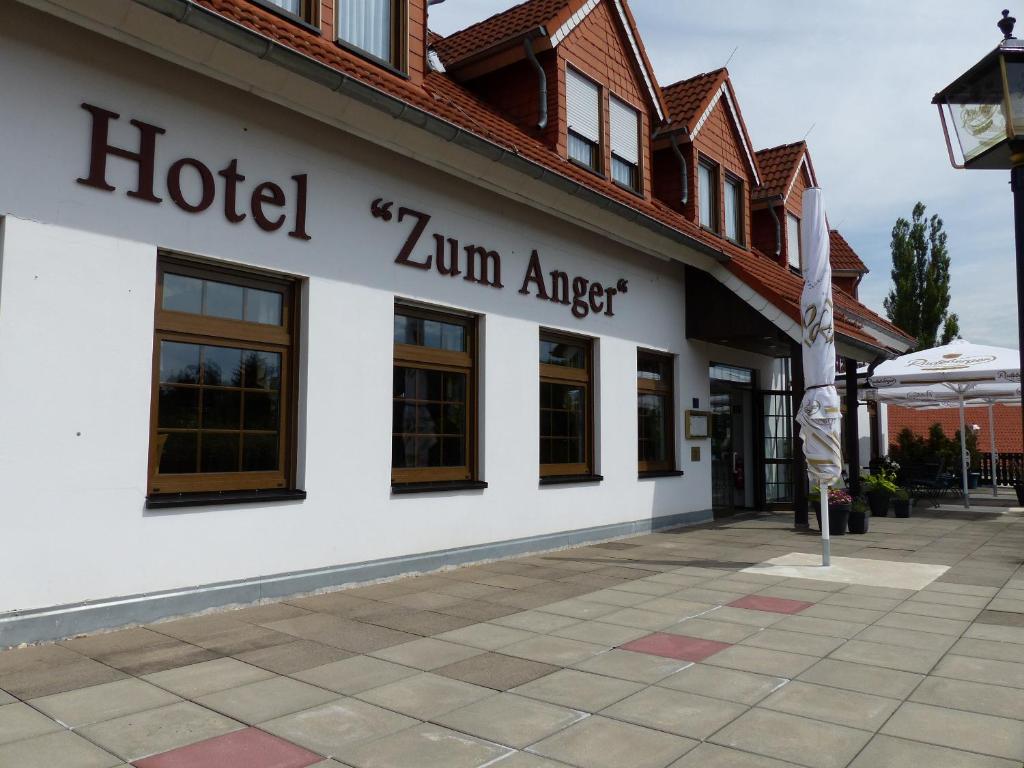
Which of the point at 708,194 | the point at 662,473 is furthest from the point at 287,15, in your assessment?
the point at 708,194

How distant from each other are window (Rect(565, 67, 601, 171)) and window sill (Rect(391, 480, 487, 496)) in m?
5.06

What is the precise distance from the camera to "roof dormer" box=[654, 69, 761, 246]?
13773 mm

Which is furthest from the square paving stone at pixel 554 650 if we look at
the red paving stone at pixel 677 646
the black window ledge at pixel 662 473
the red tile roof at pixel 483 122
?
the black window ledge at pixel 662 473

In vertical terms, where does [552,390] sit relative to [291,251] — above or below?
below

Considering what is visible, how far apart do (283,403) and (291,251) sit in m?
1.31

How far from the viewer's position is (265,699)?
4.16m

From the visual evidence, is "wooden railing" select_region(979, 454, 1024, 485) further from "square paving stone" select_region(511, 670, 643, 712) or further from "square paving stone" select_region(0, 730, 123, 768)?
"square paving stone" select_region(0, 730, 123, 768)

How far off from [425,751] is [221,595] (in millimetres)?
3201

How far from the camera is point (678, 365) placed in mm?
12539

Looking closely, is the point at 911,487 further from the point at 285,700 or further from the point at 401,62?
the point at 285,700

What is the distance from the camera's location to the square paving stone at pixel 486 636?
5359mm

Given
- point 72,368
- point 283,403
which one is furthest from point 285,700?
point 283,403

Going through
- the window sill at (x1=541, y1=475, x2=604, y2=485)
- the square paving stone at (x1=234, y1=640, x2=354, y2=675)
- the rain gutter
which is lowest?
the square paving stone at (x1=234, y1=640, x2=354, y2=675)

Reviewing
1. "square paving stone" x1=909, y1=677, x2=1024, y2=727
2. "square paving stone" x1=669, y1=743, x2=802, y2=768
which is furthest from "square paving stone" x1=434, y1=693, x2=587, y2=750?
"square paving stone" x1=909, y1=677, x2=1024, y2=727
